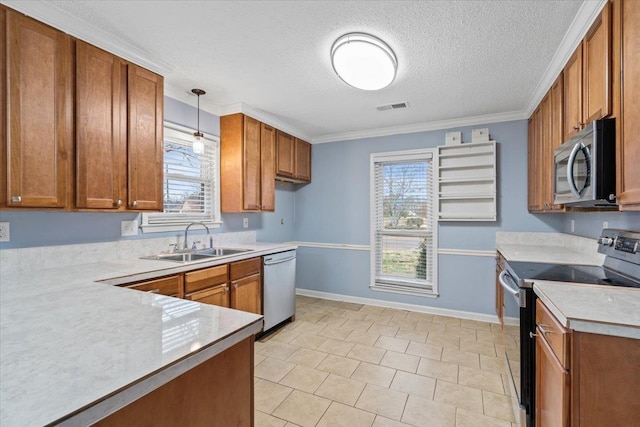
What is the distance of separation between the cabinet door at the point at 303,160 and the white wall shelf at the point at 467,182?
1.90 metres

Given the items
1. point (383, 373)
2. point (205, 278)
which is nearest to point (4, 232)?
point (205, 278)

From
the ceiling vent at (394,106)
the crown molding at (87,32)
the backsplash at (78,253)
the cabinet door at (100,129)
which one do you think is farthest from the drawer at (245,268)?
the ceiling vent at (394,106)

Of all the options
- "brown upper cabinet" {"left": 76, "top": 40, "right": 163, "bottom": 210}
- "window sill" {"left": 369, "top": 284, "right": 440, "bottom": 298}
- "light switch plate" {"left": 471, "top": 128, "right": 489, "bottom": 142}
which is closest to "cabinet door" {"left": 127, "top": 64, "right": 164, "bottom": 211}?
"brown upper cabinet" {"left": 76, "top": 40, "right": 163, "bottom": 210}

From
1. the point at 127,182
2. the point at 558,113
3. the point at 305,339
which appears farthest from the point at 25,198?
the point at 558,113

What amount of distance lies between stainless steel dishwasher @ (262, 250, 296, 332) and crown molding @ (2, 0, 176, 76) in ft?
6.45

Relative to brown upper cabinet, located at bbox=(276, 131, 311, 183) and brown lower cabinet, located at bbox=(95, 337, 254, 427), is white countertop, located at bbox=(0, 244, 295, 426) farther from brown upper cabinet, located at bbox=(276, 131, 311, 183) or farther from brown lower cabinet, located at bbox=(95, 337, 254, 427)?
brown upper cabinet, located at bbox=(276, 131, 311, 183)

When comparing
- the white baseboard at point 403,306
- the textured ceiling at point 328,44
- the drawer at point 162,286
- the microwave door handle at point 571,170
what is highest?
the textured ceiling at point 328,44

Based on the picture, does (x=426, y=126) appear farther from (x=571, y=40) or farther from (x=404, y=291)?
(x=404, y=291)

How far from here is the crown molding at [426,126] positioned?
3578mm

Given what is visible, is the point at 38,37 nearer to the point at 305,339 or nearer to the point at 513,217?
the point at 305,339

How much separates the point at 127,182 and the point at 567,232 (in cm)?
416

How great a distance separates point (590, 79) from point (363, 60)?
1378 mm

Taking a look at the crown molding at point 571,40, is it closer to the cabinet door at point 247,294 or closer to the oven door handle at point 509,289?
the oven door handle at point 509,289

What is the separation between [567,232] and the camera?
10.5ft
